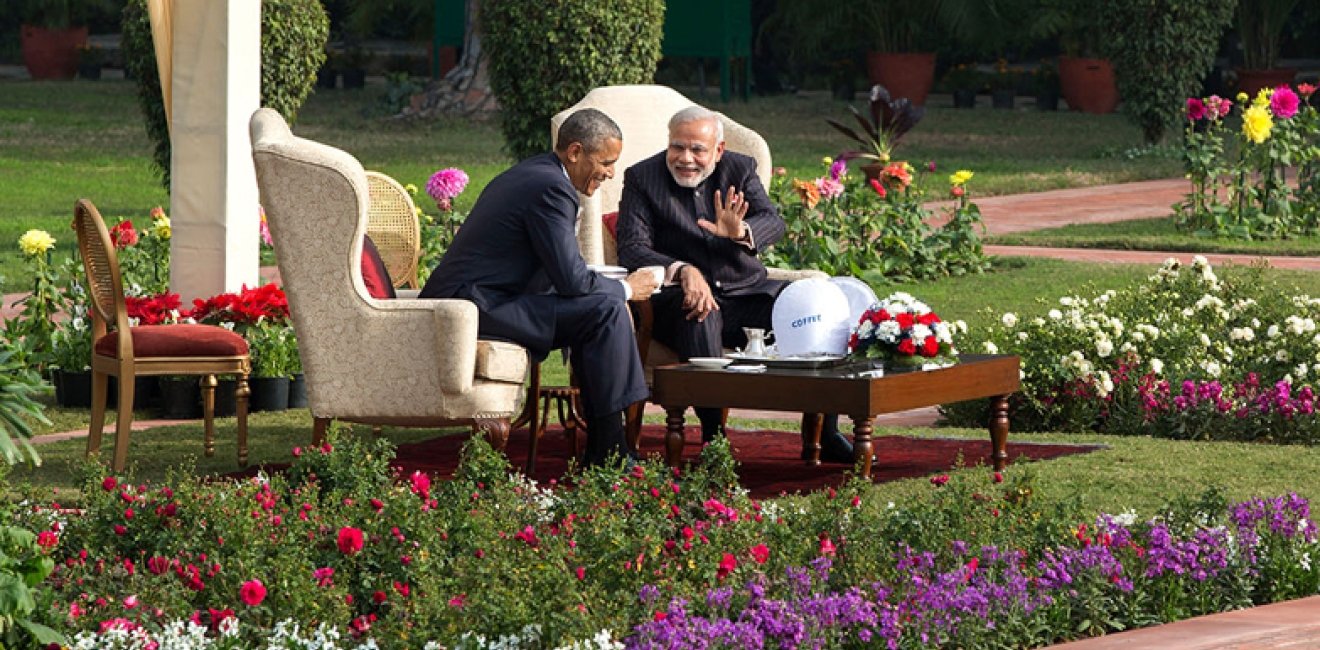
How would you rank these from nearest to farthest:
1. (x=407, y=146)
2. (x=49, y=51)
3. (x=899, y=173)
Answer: (x=899, y=173) < (x=407, y=146) < (x=49, y=51)

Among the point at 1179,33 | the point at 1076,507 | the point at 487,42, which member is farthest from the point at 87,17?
the point at 1076,507

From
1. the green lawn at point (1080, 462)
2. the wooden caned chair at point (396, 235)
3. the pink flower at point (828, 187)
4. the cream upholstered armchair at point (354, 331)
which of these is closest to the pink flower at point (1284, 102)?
the pink flower at point (828, 187)

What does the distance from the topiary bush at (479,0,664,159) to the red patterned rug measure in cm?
515

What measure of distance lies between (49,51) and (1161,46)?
1693cm

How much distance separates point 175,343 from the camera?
300 inches

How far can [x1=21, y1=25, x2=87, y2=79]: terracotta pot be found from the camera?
3247 cm

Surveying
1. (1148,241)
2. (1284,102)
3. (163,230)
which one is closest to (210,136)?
(163,230)

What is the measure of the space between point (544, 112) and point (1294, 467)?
6.89m

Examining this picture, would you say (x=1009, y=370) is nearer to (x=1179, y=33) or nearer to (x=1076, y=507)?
(x=1076, y=507)

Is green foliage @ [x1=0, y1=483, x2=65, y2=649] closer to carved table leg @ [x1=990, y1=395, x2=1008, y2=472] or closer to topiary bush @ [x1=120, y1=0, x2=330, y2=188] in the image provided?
carved table leg @ [x1=990, y1=395, x2=1008, y2=472]

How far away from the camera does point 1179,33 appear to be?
21578mm

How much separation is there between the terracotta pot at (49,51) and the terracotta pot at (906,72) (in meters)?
11.3

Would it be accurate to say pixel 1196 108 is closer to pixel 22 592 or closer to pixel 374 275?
pixel 374 275

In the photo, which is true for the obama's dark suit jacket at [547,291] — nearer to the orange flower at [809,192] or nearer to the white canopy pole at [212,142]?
the white canopy pole at [212,142]
